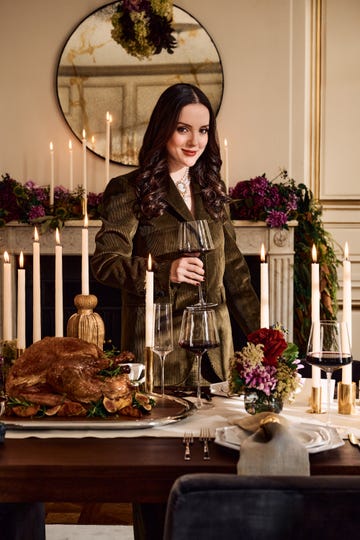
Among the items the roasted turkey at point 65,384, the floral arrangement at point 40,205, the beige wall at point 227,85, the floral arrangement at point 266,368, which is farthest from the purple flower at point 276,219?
the roasted turkey at point 65,384

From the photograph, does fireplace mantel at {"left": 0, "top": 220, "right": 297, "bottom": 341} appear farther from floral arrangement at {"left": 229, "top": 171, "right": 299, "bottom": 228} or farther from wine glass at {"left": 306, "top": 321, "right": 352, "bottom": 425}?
wine glass at {"left": 306, "top": 321, "right": 352, "bottom": 425}

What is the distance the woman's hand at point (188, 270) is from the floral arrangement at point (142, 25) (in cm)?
272

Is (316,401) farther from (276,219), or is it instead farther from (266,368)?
(276,219)

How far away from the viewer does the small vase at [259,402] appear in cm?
184

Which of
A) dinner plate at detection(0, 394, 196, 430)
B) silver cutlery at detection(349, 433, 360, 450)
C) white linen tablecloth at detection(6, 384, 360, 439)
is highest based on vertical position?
dinner plate at detection(0, 394, 196, 430)

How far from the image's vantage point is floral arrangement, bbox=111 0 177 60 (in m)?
4.68

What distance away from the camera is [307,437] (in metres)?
1.64

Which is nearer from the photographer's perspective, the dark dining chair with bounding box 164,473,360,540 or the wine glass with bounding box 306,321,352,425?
the dark dining chair with bounding box 164,473,360,540

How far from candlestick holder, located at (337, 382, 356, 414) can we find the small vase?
192 mm

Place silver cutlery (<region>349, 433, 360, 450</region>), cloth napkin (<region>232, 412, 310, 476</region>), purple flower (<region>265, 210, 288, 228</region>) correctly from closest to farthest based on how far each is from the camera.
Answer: cloth napkin (<region>232, 412, 310, 476</region>) < silver cutlery (<region>349, 433, 360, 450</region>) < purple flower (<region>265, 210, 288, 228</region>)

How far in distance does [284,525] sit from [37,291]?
1100mm

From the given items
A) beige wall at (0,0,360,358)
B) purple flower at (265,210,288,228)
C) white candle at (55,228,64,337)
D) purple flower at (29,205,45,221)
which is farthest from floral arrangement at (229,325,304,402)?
beige wall at (0,0,360,358)

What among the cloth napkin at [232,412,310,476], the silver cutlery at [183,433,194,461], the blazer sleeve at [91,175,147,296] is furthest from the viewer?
the blazer sleeve at [91,175,147,296]

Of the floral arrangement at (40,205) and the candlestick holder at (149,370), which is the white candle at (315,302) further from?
the floral arrangement at (40,205)
